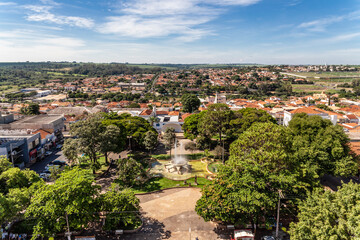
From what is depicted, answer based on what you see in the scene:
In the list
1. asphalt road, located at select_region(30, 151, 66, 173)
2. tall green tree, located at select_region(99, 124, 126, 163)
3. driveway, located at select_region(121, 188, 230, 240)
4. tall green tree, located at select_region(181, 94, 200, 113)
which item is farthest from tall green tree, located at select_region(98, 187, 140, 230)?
tall green tree, located at select_region(181, 94, 200, 113)

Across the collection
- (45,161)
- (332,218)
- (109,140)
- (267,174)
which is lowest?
(45,161)

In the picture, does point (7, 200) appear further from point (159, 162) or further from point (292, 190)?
point (292, 190)

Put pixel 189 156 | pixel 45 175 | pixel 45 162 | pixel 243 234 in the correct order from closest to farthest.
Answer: pixel 243 234 < pixel 45 175 < pixel 45 162 < pixel 189 156

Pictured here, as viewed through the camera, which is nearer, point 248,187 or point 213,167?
point 248,187

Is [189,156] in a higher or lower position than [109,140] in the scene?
lower

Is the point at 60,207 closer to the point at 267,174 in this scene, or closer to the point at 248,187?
the point at 248,187

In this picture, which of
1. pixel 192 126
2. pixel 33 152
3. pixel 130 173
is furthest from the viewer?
pixel 192 126

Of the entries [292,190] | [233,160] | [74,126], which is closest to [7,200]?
[74,126]

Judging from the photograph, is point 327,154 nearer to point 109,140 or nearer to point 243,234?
point 243,234

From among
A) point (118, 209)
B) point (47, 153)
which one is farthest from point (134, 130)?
point (118, 209)
